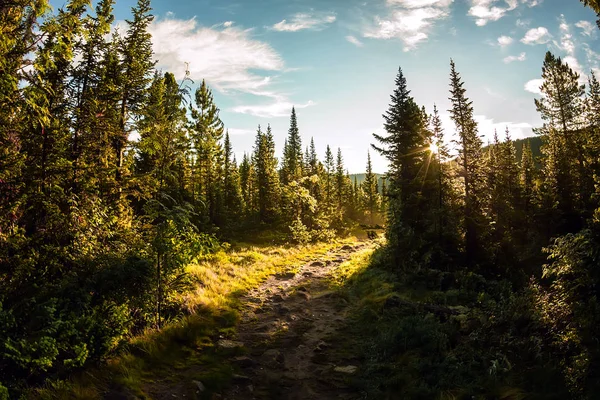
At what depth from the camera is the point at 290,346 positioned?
10312 millimetres

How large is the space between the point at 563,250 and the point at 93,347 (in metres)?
10.5

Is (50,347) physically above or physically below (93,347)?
above

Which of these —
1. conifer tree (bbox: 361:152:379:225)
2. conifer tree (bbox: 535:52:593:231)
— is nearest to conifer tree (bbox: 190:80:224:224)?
conifer tree (bbox: 535:52:593:231)

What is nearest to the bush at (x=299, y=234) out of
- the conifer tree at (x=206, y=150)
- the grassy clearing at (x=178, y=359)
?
the conifer tree at (x=206, y=150)

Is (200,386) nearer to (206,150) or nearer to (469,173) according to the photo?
(469,173)

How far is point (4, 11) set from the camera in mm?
7277

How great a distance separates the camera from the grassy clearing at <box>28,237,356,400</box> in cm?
647

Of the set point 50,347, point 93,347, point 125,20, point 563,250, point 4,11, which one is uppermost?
point 125,20

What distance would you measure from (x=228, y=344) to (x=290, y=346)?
185cm

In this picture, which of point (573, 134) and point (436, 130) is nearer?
point (436, 130)

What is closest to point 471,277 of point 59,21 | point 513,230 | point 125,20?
point 513,230

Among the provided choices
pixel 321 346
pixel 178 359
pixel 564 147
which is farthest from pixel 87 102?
pixel 564 147

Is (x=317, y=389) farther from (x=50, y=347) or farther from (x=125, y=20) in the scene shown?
(x=125, y=20)

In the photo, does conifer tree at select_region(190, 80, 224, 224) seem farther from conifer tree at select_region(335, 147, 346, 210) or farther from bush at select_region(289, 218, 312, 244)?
conifer tree at select_region(335, 147, 346, 210)
